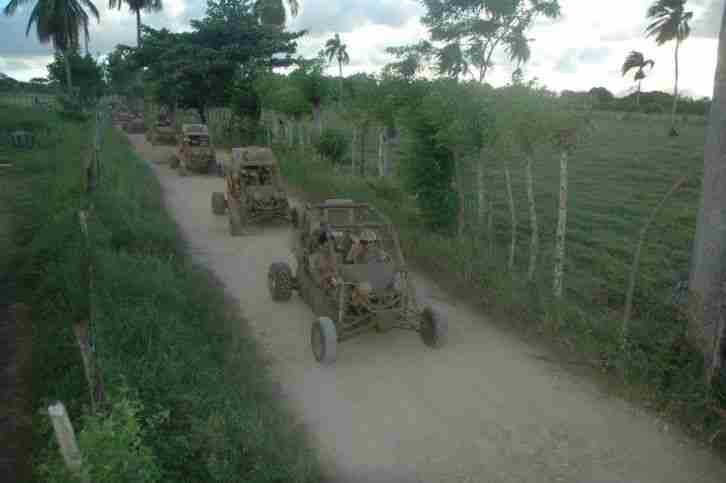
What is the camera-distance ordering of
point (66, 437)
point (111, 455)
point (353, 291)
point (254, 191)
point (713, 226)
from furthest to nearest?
point (254, 191) < point (353, 291) < point (713, 226) < point (111, 455) < point (66, 437)

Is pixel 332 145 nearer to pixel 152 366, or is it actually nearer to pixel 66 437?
pixel 152 366

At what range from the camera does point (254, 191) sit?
48.4ft

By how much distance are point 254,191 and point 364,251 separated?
6.79m

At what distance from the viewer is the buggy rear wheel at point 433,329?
26.9 feet

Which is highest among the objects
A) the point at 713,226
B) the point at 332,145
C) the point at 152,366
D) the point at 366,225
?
the point at 332,145

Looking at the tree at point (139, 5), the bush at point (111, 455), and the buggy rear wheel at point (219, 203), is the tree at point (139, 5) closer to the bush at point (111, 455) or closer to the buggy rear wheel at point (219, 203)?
the buggy rear wheel at point (219, 203)

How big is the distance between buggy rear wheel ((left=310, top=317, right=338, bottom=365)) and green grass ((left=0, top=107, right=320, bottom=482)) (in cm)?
76

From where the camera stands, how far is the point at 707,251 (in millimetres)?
7270

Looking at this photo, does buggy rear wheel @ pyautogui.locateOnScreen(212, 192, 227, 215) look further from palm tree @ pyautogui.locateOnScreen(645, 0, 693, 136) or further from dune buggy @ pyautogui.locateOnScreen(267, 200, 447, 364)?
palm tree @ pyautogui.locateOnScreen(645, 0, 693, 136)

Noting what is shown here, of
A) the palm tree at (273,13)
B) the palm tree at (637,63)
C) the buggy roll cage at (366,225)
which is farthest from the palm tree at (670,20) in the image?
the buggy roll cage at (366,225)

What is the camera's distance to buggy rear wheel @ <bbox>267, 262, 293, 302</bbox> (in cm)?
993

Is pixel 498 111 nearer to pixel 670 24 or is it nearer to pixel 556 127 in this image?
pixel 556 127

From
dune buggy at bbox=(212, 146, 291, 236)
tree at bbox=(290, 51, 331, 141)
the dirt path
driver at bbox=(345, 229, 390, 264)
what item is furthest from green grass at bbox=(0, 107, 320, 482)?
tree at bbox=(290, 51, 331, 141)

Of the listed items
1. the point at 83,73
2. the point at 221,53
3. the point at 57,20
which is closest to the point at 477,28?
the point at 221,53
